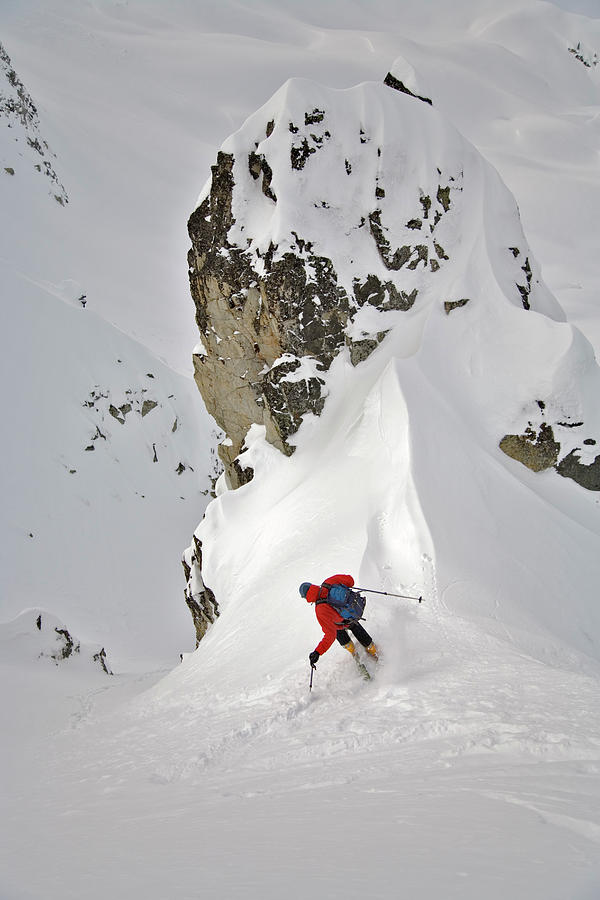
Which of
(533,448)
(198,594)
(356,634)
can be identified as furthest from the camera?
(198,594)

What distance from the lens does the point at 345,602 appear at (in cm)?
651

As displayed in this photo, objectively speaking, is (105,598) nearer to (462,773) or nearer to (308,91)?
(308,91)

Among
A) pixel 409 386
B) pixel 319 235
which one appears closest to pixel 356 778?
pixel 409 386

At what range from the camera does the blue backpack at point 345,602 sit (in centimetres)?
652

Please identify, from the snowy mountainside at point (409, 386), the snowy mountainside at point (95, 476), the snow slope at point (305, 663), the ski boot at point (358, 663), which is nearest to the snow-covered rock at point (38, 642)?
the snow slope at point (305, 663)

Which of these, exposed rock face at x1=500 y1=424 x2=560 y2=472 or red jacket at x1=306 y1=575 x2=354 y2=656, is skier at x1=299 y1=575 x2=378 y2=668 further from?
exposed rock face at x1=500 y1=424 x2=560 y2=472

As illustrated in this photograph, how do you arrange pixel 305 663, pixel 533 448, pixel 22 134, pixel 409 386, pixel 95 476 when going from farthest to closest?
pixel 22 134 < pixel 95 476 < pixel 533 448 < pixel 409 386 < pixel 305 663

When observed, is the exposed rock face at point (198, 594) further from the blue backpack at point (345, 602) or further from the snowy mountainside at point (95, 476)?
the blue backpack at point (345, 602)

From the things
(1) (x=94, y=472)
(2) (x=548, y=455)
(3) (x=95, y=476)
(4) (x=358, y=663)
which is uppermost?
(1) (x=94, y=472)

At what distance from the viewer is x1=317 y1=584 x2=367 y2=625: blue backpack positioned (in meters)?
6.52

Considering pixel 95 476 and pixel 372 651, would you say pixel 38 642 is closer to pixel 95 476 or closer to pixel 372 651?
pixel 95 476

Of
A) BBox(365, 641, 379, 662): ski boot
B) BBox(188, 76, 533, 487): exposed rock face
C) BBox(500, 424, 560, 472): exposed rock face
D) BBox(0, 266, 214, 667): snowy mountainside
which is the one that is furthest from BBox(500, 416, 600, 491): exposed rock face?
BBox(0, 266, 214, 667): snowy mountainside

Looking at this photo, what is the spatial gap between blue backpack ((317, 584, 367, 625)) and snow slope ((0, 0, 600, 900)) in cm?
65

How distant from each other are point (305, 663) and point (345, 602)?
51.7 inches
